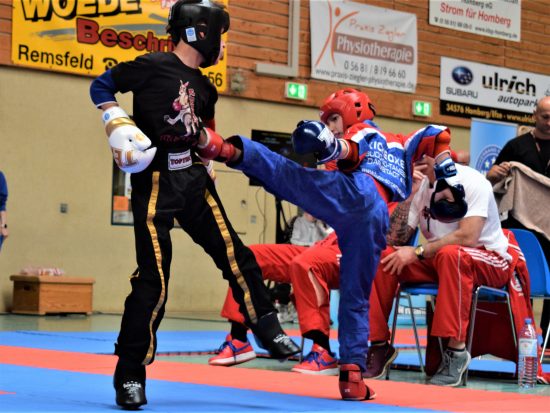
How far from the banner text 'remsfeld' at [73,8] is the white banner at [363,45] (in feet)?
9.04

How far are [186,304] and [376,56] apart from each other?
4.46 meters

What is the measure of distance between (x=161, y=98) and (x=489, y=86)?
474 inches

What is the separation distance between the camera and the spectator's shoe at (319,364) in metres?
5.32

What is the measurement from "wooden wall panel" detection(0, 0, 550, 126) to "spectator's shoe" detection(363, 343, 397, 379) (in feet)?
22.7

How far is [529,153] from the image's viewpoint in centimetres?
668

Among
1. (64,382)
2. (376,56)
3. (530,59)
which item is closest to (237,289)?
(64,382)

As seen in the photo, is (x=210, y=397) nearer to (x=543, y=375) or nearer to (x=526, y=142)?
(x=543, y=375)

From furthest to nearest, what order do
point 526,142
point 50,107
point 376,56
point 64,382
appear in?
1. point 376,56
2. point 50,107
3. point 526,142
4. point 64,382

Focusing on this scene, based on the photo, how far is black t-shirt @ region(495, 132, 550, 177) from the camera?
21.7ft

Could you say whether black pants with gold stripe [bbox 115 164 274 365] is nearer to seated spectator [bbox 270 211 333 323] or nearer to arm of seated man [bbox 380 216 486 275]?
arm of seated man [bbox 380 216 486 275]

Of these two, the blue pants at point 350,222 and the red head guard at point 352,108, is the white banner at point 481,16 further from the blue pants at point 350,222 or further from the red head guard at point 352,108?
the blue pants at point 350,222

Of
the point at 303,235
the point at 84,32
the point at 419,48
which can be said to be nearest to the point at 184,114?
the point at 303,235

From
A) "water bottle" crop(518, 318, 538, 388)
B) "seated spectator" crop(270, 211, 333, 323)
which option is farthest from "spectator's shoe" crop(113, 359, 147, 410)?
"seated spectator" crop(270, 211, 333, 323)

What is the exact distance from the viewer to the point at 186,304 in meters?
12.4
